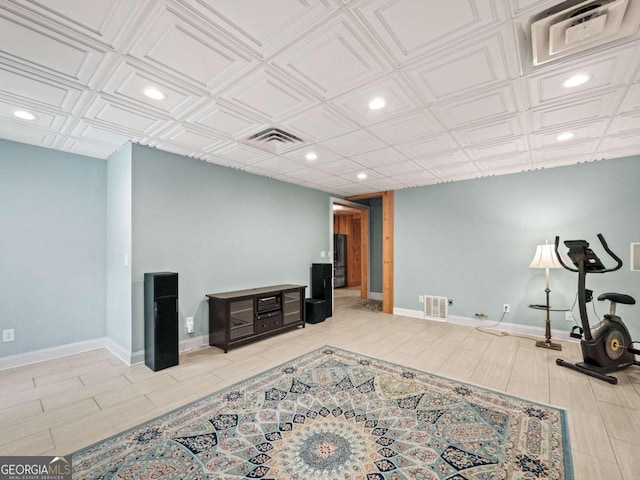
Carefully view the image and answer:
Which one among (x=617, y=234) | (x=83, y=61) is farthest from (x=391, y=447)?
(x=617, y=234)

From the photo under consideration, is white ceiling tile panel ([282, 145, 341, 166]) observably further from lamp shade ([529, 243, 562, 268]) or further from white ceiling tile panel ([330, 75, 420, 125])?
lamp shade ([529, 243, 562, 268])

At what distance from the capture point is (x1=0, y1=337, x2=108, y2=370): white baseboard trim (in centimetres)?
325

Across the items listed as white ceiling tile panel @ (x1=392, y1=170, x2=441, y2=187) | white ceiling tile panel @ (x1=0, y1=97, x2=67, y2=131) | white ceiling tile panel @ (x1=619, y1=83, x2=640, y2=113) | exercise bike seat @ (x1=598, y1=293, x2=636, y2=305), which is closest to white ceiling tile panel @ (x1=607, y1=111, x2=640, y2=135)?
white ceiling tile panel @ (x1=619, y1=83, x2=640, y2=113)

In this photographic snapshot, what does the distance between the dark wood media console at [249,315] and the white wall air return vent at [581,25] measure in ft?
12.6

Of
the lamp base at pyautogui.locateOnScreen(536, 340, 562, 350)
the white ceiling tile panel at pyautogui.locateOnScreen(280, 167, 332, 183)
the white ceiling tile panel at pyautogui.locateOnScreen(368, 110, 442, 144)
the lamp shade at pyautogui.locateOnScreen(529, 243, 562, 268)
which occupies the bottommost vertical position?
the lamp base at pyautogui.locateOnScreen(536, 340, 562, 350)

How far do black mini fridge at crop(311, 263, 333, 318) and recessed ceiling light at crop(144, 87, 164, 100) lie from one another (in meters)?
3.94

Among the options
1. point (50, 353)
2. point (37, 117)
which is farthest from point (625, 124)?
point (50, 353)

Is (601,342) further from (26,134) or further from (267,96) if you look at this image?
(26,134)

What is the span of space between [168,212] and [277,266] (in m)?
2.09

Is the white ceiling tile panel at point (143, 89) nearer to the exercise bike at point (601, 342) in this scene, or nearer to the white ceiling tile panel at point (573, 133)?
the white ceiling tile panel at point (573, 133)

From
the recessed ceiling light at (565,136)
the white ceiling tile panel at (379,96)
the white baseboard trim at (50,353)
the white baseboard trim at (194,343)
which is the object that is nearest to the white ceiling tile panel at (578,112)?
the recessed ceiling light at (565,136)

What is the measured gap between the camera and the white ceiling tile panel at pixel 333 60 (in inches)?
66.1

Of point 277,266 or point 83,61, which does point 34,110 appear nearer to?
point 83,61

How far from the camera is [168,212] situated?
3.68 meters
